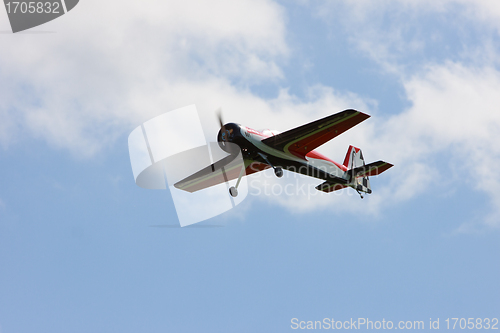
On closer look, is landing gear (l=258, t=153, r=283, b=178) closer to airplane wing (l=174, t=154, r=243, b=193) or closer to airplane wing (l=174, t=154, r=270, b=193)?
airplane wing (l=174, t=154, r=270, b=193)

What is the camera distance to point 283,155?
929 inches

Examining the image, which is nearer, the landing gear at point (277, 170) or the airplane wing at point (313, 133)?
the airplane wing at point (313, 133)

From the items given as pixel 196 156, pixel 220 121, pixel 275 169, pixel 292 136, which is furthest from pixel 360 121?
pixel 196 156

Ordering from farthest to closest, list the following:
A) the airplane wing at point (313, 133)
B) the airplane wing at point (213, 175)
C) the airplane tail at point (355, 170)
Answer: the airplane tail at point (355, 170), the airplane wing at point (213, 175), the airplane wing at point (313, 133)

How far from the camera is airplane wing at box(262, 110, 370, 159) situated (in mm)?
21203

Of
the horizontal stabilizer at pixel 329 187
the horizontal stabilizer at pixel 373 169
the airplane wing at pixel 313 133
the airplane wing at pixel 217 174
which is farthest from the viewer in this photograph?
the horizontal stabilizer at pixel 329 187

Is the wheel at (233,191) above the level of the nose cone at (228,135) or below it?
below

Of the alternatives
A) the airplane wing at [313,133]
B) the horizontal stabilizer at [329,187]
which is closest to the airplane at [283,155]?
the airplane wing at [313,133]

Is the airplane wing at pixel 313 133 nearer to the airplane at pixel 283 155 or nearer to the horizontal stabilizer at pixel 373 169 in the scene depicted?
the airplane at pixel 283 155

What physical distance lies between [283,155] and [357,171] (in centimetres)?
649

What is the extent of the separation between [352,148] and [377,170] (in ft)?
13.7

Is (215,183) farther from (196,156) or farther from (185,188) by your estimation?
(196,156)

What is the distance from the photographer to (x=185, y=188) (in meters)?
26.7

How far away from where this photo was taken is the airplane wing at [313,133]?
21.2 meters
